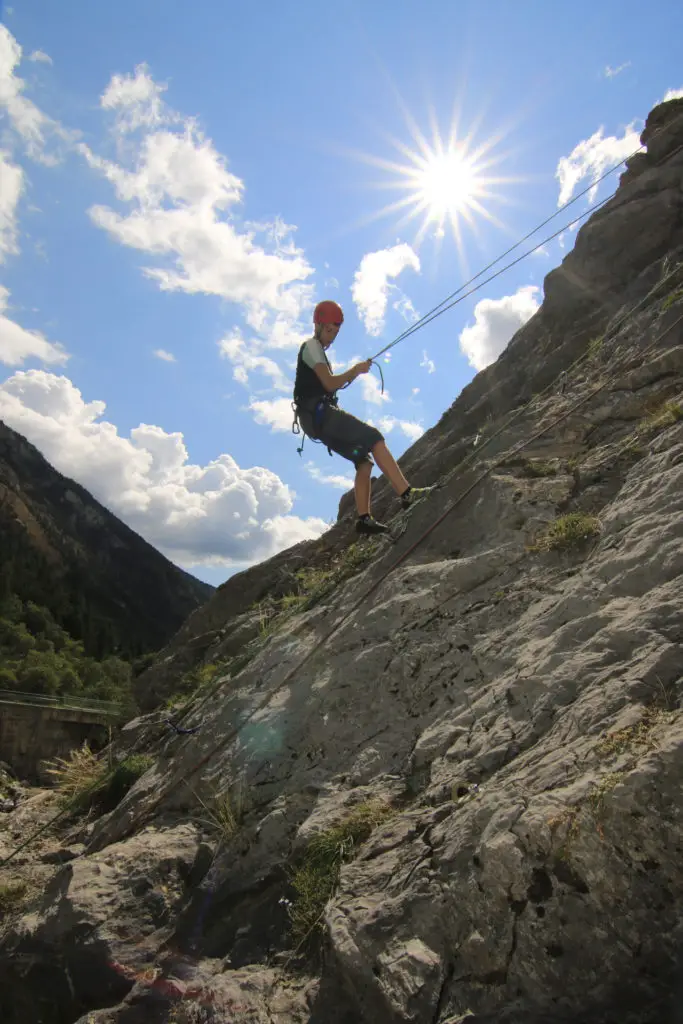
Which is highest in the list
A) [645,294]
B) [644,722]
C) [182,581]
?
[182,581]

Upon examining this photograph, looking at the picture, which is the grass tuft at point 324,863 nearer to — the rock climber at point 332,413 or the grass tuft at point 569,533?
the grass tuft at point 569,533

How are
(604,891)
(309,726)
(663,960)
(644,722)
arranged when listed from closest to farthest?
1. (663,960)
2. (604,891)
3. (644,722)
4. (309,726)

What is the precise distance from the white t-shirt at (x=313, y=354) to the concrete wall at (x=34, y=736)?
31111 millimetres

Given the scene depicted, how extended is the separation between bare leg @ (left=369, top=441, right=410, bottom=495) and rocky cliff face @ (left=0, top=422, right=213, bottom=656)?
8159cm

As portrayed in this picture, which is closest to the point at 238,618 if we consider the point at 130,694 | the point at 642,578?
the point at 130,694

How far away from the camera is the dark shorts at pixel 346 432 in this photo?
673 cm

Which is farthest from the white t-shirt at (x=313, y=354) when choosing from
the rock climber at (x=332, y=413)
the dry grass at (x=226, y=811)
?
the dry grass at (x=226, y=811)

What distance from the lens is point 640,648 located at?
3084 mm

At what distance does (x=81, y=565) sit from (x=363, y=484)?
327ft

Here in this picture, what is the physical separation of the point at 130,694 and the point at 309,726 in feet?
29.4

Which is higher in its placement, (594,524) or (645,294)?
(645,294)

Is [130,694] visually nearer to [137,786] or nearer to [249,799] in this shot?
[137,786]

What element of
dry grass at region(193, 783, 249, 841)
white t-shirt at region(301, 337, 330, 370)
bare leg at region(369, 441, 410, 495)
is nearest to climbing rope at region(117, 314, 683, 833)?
dry grass at region(193, 783, 249, 841)

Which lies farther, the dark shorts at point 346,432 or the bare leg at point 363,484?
the bare leg at point 363,484
